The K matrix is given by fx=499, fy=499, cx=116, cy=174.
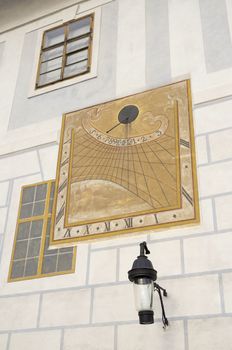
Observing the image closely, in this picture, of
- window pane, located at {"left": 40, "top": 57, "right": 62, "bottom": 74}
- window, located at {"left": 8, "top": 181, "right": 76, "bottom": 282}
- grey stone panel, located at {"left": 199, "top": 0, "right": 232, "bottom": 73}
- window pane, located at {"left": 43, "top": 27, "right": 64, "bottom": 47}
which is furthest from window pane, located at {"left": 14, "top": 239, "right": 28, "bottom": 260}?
window pane, located at {"left": 43, "top": 27, "right": 64, "bottom": 47}

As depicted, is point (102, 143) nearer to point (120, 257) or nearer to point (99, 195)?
point (99, 195)

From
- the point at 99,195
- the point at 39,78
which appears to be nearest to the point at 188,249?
the point at 99,195

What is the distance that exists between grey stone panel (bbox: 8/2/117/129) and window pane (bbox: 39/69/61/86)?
21 centimetres

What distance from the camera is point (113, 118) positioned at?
21.9ft

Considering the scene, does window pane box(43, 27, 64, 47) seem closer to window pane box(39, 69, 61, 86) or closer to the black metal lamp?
window pane box(39, 69, 61, 86)

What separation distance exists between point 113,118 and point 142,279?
273 cm

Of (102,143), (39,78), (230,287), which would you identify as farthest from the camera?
(39,78)

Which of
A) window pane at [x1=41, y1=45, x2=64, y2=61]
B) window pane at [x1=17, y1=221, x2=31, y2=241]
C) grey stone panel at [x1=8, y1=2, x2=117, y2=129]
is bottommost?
window pane at [x1=17, y1=221, x2=31, y2=241]

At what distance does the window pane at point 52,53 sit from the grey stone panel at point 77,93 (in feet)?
1.19

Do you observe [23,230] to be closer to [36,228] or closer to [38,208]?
[36,228]

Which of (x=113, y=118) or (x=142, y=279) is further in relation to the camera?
(x=113, y=118)

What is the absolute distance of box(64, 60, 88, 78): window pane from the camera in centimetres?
773

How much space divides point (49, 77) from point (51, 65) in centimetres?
28

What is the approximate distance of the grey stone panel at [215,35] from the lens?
651cm
